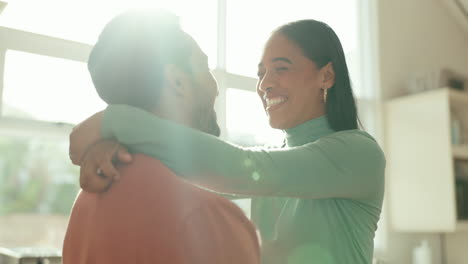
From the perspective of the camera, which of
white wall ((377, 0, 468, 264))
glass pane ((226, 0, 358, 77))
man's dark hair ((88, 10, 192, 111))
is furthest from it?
white wall ((377, 0, 468, 264))

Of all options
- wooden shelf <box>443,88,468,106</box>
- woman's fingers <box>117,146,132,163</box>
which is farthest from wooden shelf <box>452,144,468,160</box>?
woman's fingers <box>117,146,132,163</box>

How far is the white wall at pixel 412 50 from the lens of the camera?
312 centimetres

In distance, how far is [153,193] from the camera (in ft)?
1.99

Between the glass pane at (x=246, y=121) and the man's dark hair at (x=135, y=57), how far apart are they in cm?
178

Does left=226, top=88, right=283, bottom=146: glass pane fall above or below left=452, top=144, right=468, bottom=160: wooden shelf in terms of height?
above

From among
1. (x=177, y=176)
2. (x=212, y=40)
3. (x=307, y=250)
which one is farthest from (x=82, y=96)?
(x=177, y=176)

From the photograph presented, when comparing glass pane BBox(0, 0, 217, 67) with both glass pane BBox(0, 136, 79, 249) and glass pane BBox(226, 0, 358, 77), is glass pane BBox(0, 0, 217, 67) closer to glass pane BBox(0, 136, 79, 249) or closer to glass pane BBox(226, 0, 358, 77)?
glass pane BBox(226, 0, 358, 77)

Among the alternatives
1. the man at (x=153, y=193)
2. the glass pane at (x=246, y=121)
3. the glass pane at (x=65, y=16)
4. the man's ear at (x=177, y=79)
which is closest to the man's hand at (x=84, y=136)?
the man at (x=153, y=193)

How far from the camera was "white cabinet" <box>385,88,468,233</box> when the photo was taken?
279 cm

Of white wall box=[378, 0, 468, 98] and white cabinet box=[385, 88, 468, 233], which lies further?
white wall box=[378, 0, 468, 98]

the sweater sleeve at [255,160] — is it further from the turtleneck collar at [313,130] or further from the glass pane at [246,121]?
the glass pane at [246,121]

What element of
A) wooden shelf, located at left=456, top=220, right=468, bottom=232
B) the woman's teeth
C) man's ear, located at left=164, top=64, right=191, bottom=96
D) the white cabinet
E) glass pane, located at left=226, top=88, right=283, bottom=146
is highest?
man's ear, located at left=164, top=64, right=191, bottom=96

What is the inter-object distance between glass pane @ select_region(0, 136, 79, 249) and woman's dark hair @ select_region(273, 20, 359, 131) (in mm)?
1289

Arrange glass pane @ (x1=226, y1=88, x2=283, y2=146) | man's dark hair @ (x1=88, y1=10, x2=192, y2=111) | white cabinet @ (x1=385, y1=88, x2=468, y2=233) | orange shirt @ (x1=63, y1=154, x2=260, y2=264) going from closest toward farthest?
orange shirt @ (x1=63, y1=154, x2=260, y2=264)
man's dark hair @ (x1=88, y1=10, x2=192, y2=111)
glass pane @ (x1=226, y1=88, x2=283, y2=146)
white cabinet @ (x1=385, y1=88, x2=468, y2=233)
